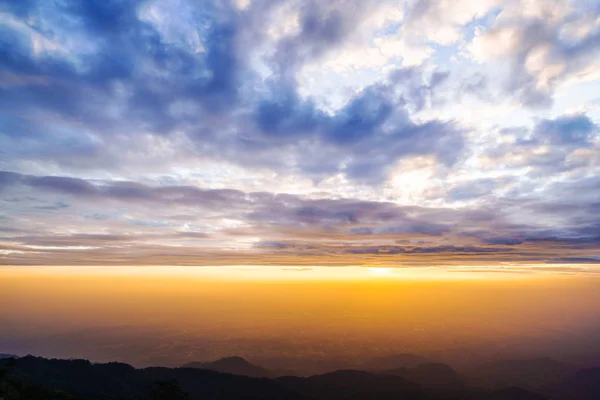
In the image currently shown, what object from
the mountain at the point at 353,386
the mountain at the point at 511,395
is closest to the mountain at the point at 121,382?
the mountain at the point at 353,386

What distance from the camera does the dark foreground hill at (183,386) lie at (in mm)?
73500

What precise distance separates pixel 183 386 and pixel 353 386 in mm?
95936

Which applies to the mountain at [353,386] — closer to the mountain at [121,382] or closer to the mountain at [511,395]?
the mountain at [121,382]

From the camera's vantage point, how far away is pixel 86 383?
103812 millimetres

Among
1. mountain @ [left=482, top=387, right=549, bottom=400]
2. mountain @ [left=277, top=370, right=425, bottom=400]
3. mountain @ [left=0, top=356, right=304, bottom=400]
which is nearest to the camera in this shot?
mountain @ [left=0, top=356, right=304, bottom=400]

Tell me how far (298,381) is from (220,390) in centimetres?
5087

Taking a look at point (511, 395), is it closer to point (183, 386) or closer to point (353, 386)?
point (353, 386)

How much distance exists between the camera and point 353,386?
179 m

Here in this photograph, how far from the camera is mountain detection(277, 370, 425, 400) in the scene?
16662 centimetres

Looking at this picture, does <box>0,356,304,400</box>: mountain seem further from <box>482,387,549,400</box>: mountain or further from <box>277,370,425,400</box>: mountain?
<box>482,387,549,400</box>: mountain

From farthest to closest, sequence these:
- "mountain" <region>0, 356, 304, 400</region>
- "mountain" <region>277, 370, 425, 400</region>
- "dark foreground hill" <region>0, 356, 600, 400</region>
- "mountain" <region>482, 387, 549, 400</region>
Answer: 1. "mountain" <region>482, 387, 549, 400</region>
2. "mountain" <region>277, 370, 425, 400</region>
3. "mountain" <region>0, 356, 304, 400</region>
4. "dark foreground hill" <region>0, 356, 600, 400</region>

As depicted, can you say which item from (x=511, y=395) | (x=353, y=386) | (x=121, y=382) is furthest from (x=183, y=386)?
(x=511, y=395)

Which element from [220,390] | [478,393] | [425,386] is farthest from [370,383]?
[220,390]

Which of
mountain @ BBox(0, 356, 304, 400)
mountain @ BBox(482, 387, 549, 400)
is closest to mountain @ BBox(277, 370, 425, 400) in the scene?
mountain @ BBox(0, 356, 304, 400)
